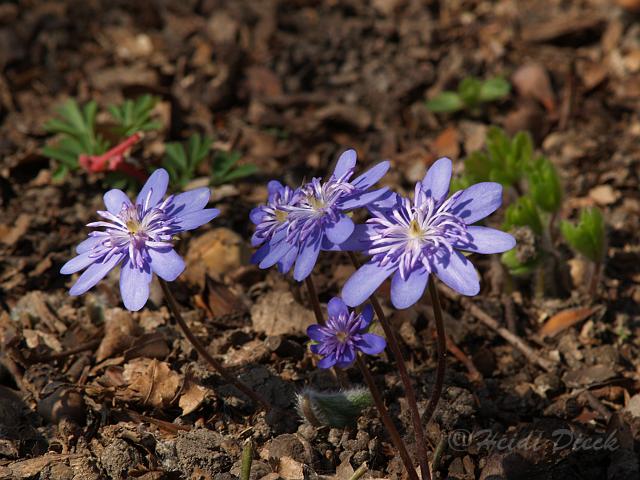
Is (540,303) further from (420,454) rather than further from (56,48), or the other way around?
(56,48)

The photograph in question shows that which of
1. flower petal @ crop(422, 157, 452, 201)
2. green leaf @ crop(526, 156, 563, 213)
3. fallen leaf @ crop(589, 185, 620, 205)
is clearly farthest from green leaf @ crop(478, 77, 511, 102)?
flower petal @ crop(422, 157, 452, 201)

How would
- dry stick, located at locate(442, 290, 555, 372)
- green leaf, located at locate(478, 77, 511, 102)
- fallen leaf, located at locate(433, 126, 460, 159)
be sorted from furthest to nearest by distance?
1. green leaf, located at locate(478, 77, 511, 102)
2. fallen leaf, located at locate(433, 126, 460, 159)
3. dry stick, located at locate(442, 290, 555, 372)

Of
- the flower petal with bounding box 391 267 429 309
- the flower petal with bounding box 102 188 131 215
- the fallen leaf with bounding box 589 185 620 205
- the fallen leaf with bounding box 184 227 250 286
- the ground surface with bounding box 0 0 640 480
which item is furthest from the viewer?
the fallen leaf with bounding box 589 185 620 205

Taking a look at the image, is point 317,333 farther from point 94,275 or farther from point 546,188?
point 546,188

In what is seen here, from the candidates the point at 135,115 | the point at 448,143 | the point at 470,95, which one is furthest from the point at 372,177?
the point at 470,95

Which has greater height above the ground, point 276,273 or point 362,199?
point 362,199

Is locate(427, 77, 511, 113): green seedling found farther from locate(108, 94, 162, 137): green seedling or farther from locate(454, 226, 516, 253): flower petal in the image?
locate(454, 226, 516, 253): flower petal
